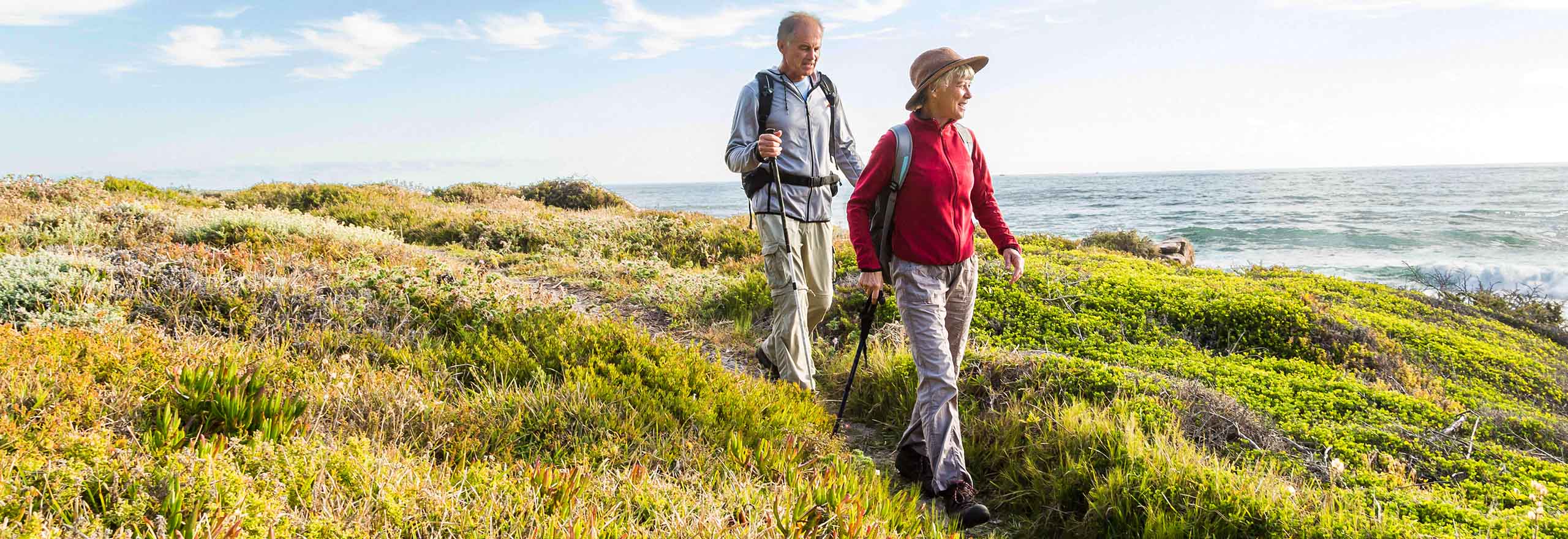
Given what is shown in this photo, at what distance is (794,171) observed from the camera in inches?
185

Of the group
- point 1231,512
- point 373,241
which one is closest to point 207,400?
point 1231,512

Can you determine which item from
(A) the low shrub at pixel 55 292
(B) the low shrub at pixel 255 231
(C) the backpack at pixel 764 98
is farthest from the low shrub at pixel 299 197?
(C) the backpack at pixel 764 98

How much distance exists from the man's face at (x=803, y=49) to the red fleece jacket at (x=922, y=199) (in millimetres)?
1124

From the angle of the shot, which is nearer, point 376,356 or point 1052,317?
point 376,356

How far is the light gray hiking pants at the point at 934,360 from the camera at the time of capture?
145 inches

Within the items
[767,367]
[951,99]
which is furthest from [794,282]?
[951,99]

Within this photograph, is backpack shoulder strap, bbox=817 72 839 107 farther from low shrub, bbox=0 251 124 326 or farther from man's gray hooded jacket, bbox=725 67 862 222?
low shrub, bbox=0 251 124 326

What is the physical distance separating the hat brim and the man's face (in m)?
1.06

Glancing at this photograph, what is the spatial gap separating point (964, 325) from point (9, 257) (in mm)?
6647

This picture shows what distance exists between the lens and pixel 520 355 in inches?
184

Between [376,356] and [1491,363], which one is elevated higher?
[376,356]

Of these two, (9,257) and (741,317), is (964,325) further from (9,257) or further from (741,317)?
(9,257)

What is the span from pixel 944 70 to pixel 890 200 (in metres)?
0.65

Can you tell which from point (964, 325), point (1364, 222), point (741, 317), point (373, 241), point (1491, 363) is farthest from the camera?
point (1364, 222)
